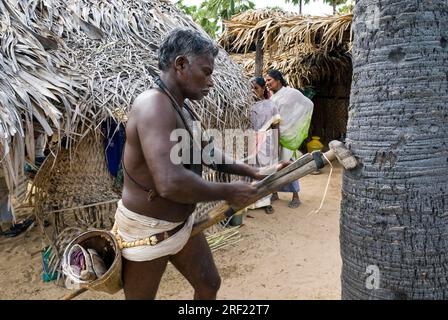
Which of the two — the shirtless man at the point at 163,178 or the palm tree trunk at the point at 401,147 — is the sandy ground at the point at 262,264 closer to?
the shirtless man at the point at 163,178

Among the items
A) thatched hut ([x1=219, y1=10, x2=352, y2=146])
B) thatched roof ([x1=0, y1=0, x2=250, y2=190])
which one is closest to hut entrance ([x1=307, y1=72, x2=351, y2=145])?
thatched hut ([x1=219, y1=10, x2=352, y2=146])

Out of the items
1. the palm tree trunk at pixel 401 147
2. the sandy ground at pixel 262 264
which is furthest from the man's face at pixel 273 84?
the palm tree trunk at pixel 401 147

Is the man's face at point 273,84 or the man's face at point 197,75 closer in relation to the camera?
the man's face at point 197,75

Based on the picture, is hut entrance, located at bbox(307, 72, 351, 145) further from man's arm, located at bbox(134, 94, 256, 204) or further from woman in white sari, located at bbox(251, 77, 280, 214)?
man's arm, located at bbox(134, 94, 256, 204)

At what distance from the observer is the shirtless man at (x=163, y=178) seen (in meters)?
1.55

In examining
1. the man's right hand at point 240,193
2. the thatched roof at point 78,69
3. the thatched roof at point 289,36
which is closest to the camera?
the man's right hand at point 240,193

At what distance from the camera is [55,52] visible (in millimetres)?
3582

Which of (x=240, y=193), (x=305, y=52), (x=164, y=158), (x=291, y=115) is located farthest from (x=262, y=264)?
(x=305, y=52)

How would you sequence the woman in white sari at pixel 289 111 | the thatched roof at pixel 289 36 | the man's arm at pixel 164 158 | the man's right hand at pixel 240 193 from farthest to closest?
1. the thatched roof at pixel 289 36
2. the woman in white sari at pixel 289 111
3. the man's right hand at pixel 240 193
4. the man's arm at pixel 164 158

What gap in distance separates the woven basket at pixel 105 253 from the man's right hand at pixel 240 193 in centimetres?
66

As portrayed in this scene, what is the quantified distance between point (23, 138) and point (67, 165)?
0.75 m

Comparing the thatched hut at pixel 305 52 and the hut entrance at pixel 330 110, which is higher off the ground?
the thatched hut at pixel 305 52

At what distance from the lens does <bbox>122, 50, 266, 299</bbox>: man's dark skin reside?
5.07 ft
